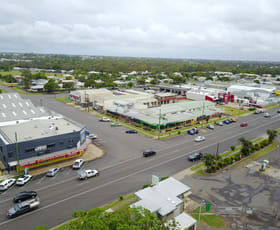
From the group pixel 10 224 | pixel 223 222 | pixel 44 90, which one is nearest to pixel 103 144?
pixel 10 224

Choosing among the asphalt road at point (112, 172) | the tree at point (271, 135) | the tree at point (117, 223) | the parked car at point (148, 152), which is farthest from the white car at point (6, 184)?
the tree at point (271, 135)

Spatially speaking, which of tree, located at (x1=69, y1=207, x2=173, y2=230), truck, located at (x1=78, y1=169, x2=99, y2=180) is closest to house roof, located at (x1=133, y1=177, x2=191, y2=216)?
tree, located at (x1=69, y1=207, x2=173, y2=230)

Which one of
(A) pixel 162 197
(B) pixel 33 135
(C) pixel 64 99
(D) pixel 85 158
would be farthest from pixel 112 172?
(C) pixel 64 99

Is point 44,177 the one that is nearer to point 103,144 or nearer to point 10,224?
point 10,224

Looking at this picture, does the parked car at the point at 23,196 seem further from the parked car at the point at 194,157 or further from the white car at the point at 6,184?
the parked car at the point at 194,157

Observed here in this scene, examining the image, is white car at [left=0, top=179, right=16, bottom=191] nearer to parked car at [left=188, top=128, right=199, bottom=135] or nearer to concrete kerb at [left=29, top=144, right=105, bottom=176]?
concrete kerb at [left=29, top=144, right=105, bottom=176]
